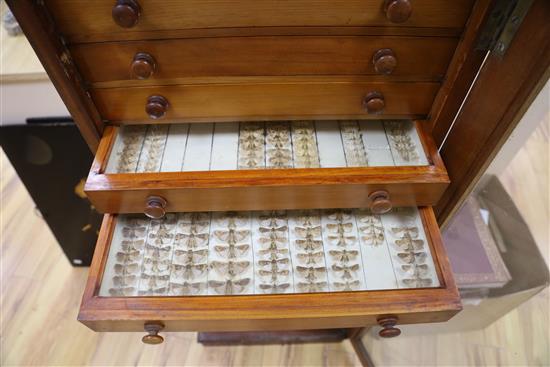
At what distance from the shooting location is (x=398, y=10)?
0.59 metres

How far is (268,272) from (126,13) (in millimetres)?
478

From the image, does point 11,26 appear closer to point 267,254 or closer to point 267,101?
point 267,101

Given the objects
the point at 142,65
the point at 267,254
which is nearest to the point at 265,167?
the point at 267,254

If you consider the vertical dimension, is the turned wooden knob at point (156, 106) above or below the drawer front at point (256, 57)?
below

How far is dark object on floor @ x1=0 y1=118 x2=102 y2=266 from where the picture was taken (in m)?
1.09

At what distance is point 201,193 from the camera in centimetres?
73

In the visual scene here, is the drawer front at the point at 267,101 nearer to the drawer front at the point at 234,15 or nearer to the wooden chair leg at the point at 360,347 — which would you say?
the drawer front at the point at 234,15

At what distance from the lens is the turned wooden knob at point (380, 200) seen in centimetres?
74

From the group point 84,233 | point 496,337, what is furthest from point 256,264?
point 496,337

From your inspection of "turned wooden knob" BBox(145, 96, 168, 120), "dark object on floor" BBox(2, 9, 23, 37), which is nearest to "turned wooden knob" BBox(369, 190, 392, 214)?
"turned wooden knob" BBox(145, 96, 168, 120)

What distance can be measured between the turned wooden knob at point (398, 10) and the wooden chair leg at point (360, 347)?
900mm

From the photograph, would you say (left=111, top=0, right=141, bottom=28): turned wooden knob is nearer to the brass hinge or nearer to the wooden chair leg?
the brass hinge

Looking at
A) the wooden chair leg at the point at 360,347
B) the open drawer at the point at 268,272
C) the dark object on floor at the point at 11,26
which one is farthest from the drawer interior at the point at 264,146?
the wooden chair leg at the point at 360,347

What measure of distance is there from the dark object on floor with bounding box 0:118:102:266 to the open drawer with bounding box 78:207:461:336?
42cm
